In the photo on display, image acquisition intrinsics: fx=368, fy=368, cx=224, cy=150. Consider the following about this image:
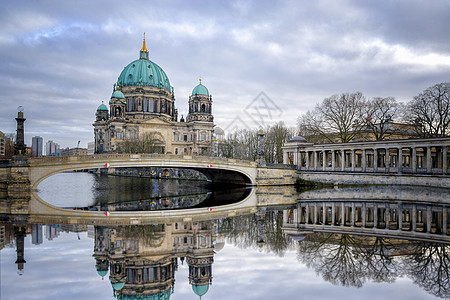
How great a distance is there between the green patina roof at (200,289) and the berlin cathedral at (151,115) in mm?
76088

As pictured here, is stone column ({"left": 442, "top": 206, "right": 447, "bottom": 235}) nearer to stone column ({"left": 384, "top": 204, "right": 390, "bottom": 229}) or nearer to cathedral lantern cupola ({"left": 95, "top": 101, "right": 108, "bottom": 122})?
stone column ({"left": 384, "top": 204, "right": 390, "bottom": 229})

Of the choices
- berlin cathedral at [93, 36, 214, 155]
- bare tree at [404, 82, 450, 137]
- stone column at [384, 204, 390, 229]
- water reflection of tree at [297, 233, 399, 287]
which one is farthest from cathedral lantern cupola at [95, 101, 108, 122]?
water reflection of tree at [297, 233, 399, 287]

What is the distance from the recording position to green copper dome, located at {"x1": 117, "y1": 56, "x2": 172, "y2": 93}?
92.5 meters

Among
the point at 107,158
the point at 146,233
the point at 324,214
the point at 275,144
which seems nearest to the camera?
the point at 146,233

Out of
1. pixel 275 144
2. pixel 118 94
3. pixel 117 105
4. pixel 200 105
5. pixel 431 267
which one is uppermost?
pixel 118 94

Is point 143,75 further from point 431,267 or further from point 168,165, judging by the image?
point 431,267

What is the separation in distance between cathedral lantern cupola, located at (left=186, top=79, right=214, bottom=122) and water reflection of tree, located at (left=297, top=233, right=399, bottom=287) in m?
79.9

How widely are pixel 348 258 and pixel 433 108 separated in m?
38.6

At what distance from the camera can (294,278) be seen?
10594mm

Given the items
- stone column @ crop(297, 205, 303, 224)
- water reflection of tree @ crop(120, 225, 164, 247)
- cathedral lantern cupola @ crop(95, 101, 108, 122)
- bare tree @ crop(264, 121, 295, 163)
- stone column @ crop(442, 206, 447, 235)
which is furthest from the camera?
cathedral lantern cupola @ crop(95, 101, 108, 122)

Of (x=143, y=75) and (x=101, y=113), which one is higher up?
(x=143, y=75)

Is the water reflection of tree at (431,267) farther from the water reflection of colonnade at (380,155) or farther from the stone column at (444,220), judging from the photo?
the water reflection of colonnade at (380,155)

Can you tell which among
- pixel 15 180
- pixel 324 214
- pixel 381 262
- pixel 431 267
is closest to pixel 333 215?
pixel 324 214

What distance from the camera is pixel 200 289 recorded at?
31.5 ft
